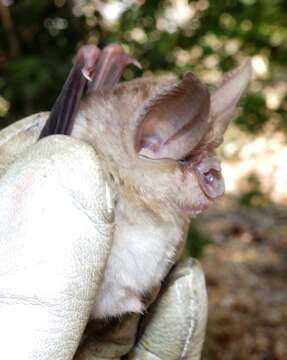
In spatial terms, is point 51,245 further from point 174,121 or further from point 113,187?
point 174,121

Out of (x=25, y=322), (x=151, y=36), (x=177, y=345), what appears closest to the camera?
(x=25, y=322)

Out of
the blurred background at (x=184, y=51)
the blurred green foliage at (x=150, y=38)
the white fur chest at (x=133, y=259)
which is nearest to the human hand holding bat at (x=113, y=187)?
the white fur chest at (x=133, y=259)

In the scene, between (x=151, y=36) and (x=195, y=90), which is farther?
(x=151, y=36)

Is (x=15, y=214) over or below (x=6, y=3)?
over

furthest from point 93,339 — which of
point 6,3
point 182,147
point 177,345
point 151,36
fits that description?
point 6,3

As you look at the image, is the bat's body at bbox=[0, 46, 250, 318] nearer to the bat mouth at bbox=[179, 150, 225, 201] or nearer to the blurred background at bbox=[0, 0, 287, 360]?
the bat mouth at bbox=[179, 150, 225, 201]

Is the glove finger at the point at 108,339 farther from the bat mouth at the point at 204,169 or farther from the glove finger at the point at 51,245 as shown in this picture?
the bat mouth at the point at 204,169

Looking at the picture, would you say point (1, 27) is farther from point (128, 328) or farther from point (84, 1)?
point (128, 328)
